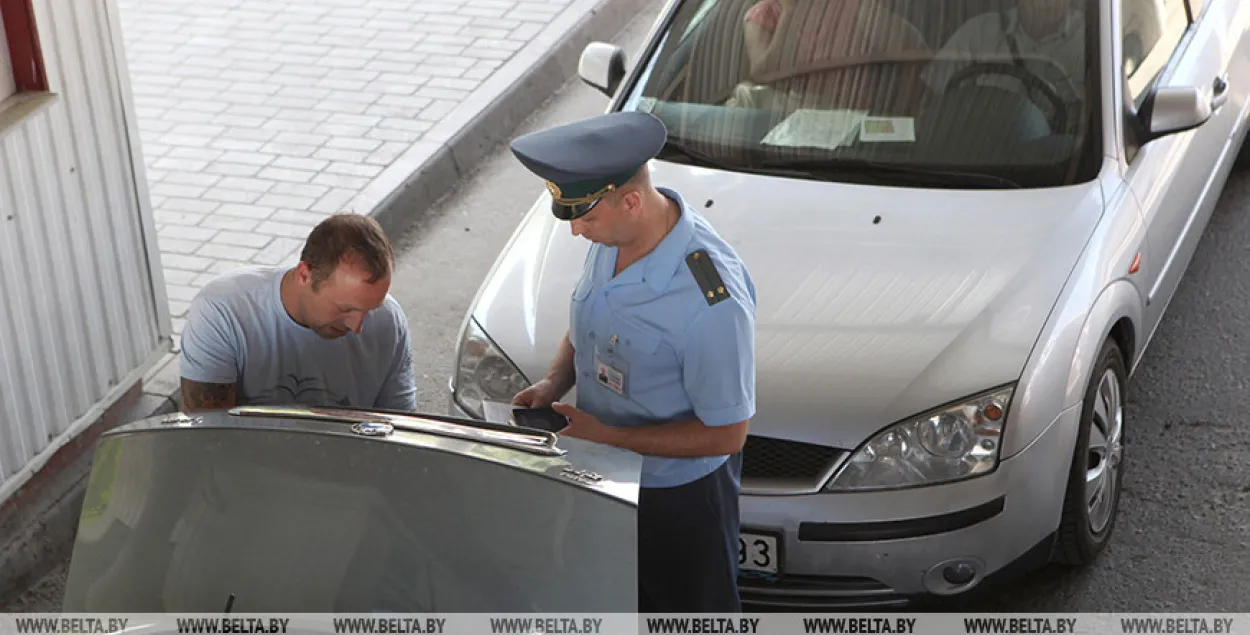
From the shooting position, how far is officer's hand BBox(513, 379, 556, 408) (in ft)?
11.9

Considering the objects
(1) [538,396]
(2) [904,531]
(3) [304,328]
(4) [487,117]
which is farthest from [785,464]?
(4) [487,117]

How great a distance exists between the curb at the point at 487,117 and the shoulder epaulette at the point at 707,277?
3740mm

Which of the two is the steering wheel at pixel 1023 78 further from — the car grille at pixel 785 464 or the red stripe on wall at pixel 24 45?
the red stripe on wall at pixel 24 45

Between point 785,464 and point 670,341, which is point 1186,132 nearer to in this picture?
point 785,464

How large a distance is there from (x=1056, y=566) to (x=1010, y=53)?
5.25 ft

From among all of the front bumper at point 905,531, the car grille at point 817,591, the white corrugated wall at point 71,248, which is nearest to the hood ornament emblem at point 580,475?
the front bumper at point 905,531

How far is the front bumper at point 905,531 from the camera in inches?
152

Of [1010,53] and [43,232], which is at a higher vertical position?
[1010,53]

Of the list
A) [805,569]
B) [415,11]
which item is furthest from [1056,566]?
[415,11]

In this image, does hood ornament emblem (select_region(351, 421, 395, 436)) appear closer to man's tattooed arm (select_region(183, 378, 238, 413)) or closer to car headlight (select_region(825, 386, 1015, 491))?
man's tattooed arm (select_region(183, 378, 238, 413))

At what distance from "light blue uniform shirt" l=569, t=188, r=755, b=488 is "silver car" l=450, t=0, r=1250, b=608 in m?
0.36

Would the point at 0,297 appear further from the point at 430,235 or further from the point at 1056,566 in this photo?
the point at 1056,566

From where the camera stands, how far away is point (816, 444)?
152 inches

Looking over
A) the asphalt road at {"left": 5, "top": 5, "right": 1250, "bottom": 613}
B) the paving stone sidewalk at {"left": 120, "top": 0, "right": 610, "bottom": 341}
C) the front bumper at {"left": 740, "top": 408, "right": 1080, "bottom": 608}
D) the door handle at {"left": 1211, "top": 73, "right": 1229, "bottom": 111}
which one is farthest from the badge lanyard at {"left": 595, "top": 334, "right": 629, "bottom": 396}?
the paving stone sidewalk at {"left": 120, "top": 0, "right": 610, "bottom": 341}
